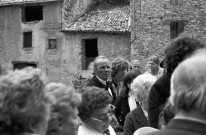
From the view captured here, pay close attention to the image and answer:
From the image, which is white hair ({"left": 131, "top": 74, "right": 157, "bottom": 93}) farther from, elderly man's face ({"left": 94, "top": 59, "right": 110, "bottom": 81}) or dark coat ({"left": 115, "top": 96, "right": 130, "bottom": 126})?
elderly man's face ({"left": 94, "top": 59, "right": 110, "bottom": 81})

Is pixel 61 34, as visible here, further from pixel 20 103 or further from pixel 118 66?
pixel 20 103

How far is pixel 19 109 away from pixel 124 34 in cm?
2128

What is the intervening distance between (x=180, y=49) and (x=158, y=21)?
59.6 feet

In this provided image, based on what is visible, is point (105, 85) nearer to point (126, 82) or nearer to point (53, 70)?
point (126, 82)

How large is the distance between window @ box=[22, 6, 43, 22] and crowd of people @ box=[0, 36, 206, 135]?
74.5ft

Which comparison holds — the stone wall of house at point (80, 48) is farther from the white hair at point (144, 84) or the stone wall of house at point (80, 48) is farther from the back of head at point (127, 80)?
the white hair at point (144, 84)

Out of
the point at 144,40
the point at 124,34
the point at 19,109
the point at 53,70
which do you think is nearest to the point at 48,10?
the point at 53,70

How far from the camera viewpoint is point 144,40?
21797mm

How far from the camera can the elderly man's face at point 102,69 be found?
685 cm

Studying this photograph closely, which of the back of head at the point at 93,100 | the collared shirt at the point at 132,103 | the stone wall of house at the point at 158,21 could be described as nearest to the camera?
the back of head at the point at 93,100

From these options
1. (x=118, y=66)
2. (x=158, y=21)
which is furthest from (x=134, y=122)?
(x=158, y=21)

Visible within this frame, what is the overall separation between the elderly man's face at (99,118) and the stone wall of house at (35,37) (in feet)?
69.5

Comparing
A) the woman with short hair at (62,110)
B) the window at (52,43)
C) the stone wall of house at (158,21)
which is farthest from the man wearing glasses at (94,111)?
the window at (52,43)

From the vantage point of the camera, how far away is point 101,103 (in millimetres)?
4301
